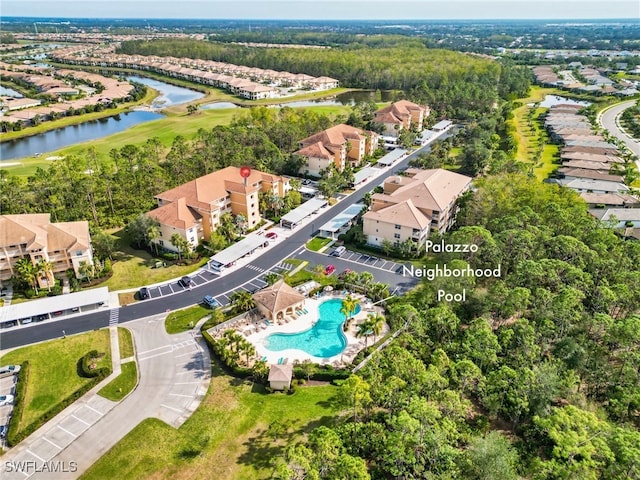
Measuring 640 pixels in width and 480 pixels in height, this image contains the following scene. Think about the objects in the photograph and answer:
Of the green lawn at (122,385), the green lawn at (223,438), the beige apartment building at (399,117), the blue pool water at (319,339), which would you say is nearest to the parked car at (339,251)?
the blue pool water at (319,339)

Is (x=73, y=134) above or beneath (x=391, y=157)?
beneath

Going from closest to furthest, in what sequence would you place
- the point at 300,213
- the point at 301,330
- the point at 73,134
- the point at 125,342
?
1. the point at 125,342
2. the point at 301,330
3. the point at 300,213
4. the point at 73,134

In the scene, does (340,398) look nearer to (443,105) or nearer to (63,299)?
(63,299)

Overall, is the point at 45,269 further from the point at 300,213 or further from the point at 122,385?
the point at 300,213

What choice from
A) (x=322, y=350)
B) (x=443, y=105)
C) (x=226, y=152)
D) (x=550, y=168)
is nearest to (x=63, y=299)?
(x=322, y=350)

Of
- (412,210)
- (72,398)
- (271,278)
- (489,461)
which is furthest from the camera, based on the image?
(412,210)

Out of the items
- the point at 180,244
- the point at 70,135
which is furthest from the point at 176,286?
the point at 70,135

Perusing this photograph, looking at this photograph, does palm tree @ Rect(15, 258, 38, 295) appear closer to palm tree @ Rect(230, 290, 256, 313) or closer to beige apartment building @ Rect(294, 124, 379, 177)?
palm tree @ Rect(230, 290, 256, 313)
